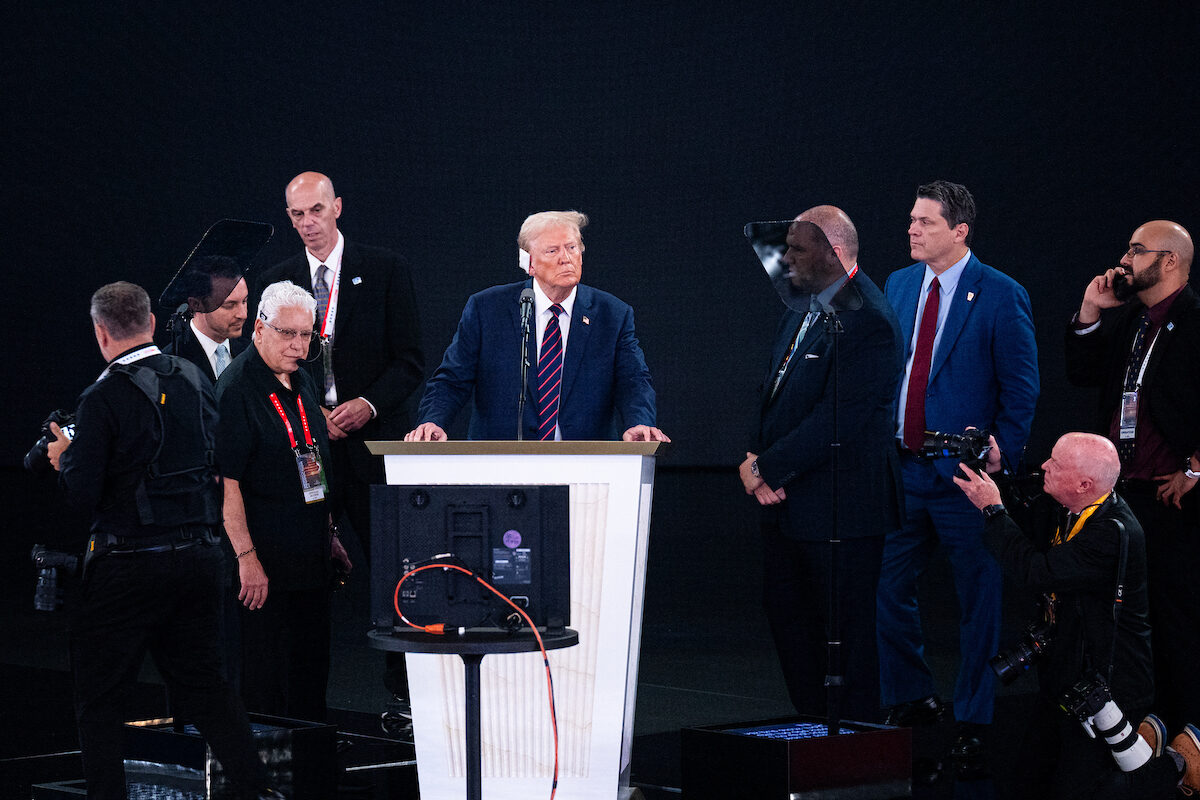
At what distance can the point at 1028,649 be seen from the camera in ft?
11.4

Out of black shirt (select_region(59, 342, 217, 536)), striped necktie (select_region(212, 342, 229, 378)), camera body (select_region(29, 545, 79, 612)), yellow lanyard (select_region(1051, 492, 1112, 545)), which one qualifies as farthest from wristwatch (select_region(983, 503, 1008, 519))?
striped necktie (select_region(212, 342, 229, 378))

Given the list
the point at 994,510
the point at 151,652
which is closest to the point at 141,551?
the point at 151,652

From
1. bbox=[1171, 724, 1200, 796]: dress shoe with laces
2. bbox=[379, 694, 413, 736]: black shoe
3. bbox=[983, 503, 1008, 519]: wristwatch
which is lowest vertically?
bbox=[379, 694, 413, 736]: black shoe

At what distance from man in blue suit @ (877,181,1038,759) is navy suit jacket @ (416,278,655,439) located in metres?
1.23

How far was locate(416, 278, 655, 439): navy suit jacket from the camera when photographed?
12.2ft

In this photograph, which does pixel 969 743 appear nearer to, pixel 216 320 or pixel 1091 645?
pixel 1091 645

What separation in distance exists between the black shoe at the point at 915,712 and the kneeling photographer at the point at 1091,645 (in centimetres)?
88

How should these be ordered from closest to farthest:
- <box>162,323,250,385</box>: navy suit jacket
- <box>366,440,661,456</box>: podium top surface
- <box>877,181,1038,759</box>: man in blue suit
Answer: <box>366,440,661,456</box>: podium top surface
<box>162,323,250,385</box>: navy suit jacket
<box>877,181,1038,759</box>: man in blue suit

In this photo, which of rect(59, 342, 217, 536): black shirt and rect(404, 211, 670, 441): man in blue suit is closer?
rect(59, 342, 217, 536): black shirt

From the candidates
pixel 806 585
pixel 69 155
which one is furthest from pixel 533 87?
pixel 806 585

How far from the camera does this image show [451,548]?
2.59 meters

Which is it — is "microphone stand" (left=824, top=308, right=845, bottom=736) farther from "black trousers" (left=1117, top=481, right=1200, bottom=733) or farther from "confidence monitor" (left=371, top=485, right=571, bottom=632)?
"black trousers" (left=1117, top=481, right=1200, bottom=733)

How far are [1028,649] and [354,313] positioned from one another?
8.20 ft

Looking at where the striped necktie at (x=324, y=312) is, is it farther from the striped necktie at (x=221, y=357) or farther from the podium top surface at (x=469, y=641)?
the podium top surface at (x=469, y=641)
